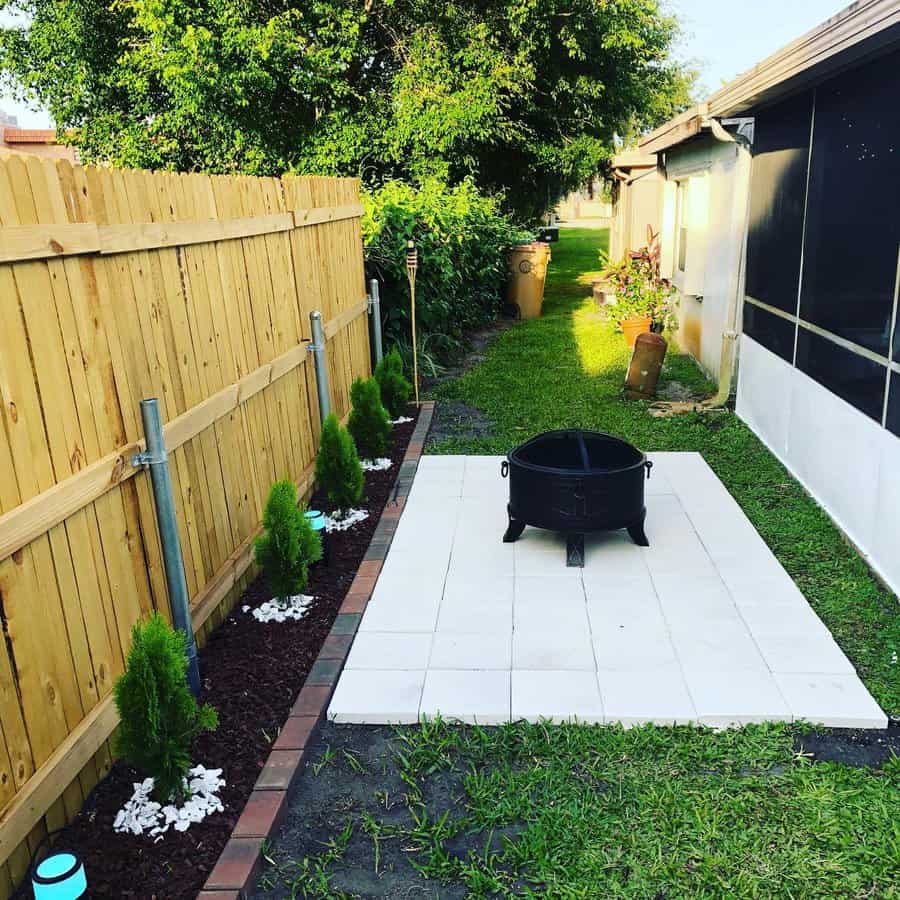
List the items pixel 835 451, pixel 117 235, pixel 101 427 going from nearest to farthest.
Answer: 1. pixel 101 427
2. pixel 117 235
3. pixel 835 451

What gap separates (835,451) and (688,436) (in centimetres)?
205

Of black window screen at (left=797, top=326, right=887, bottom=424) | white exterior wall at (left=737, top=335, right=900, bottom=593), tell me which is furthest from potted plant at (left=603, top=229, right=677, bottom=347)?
black window screen at (left=797, top=326, right=887, bottom=424)

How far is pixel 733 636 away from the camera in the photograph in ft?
12.9

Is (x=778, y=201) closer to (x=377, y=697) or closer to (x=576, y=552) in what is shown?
(x=576, y=552)

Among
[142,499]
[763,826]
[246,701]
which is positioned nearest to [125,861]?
[246,701]

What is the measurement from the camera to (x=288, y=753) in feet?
10.3

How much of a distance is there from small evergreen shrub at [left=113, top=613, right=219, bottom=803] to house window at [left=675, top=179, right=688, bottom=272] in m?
9.78

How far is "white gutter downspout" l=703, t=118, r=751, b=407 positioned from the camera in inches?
304

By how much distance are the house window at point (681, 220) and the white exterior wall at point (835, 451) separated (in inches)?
168

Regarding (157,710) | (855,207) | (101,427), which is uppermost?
(855,207)

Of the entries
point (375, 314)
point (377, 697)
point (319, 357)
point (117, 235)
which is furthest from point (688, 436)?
point (117, 235)

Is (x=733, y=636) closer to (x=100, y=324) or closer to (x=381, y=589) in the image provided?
(x=381, y=589)

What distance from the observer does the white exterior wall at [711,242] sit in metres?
8.05

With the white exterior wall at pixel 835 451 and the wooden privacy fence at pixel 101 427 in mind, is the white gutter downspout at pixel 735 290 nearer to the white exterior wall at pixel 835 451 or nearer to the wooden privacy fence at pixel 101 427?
the white exterior wall at pixel 835 451
